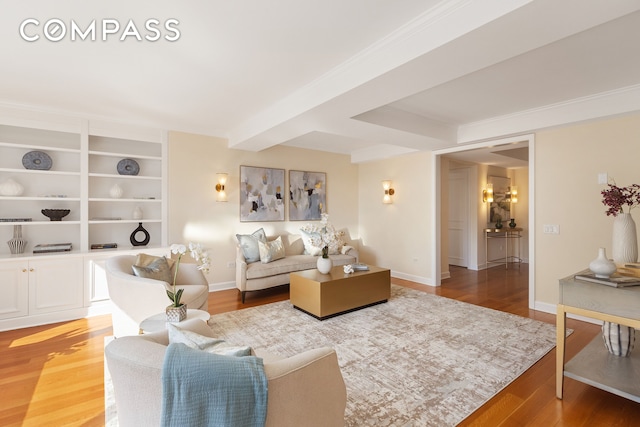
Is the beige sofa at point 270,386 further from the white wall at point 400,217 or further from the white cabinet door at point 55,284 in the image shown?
the white wall at point 400,217

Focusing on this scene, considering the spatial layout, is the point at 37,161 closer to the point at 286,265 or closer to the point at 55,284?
the point at 55,284

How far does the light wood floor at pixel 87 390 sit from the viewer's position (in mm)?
1941

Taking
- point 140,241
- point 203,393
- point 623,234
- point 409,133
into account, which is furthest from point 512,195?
point 203,393

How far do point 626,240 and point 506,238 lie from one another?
5.56m

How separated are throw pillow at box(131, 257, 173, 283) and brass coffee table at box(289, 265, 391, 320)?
60.3 inches

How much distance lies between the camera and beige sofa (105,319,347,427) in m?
1.07

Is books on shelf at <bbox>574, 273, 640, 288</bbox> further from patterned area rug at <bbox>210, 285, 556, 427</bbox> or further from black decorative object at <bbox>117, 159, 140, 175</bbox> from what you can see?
black decorative object at <bbox>117, 159, 140, 175</bbox>

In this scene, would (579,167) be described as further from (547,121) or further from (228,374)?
(228,374)

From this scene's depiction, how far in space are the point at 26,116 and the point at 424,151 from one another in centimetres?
568

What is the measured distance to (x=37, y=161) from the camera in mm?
3852

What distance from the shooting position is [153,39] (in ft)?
7.49

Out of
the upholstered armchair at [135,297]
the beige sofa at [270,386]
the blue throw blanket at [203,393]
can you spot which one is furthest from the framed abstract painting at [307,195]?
the blue throw blanket at [203,393]

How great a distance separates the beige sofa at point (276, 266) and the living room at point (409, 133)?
1.63 feet

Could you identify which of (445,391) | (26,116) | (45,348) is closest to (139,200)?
(26,116)
